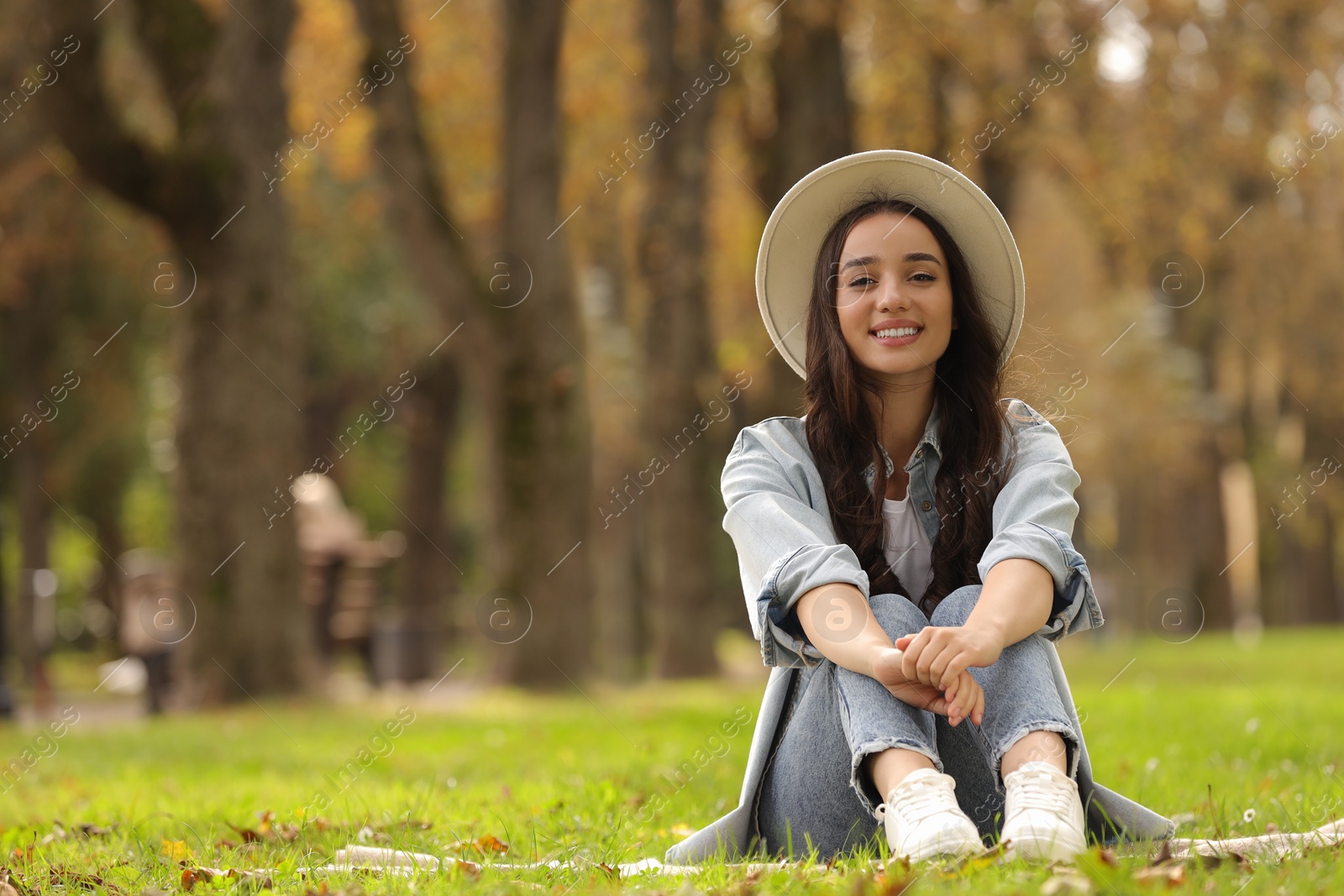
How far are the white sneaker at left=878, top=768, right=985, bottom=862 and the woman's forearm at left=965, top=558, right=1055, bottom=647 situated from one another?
0.30 m

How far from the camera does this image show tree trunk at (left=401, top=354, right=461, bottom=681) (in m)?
20.2

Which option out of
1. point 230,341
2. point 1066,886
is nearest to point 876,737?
point 1066,886

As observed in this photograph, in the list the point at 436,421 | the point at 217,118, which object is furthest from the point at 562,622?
the point at 436,421

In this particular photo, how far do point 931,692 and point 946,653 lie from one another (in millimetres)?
149

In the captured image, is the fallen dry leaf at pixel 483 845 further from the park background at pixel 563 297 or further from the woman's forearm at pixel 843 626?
the woman's forearm at pixel 843 626

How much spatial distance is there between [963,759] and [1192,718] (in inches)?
183

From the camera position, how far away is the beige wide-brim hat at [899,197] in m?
3.28

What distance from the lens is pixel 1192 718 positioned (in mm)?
7035

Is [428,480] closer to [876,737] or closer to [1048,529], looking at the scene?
[1048,529]

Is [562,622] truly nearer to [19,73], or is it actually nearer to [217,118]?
[217,118]

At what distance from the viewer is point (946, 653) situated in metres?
2.61

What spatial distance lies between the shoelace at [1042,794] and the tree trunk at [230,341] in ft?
A: 26.0

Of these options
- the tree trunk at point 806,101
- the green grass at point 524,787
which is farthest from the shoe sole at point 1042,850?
the tree trunk at point 806,101

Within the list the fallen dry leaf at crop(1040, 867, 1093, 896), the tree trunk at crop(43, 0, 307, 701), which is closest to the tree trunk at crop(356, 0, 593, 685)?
the tree trunk at crop(43, 0, 307, 701)
